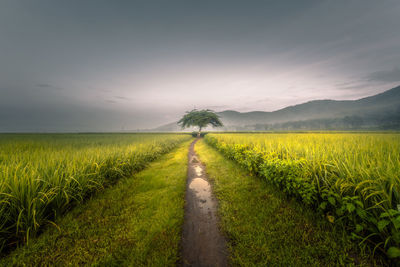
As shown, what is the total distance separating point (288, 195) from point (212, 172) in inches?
129

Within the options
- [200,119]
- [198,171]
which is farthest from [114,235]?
[200,119]

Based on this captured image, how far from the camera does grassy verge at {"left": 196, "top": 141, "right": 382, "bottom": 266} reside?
6.91 ft

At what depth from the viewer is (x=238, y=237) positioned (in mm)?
2586

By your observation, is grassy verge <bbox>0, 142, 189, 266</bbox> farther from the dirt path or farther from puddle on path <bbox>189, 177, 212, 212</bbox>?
A: puddle on path <bbox>189, 177, 212, 212</bbox>

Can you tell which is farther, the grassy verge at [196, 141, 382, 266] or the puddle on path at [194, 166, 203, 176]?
the puddle on path at [194, 166, 203, 176]

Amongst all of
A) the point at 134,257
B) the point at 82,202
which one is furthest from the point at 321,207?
the point at 82,202

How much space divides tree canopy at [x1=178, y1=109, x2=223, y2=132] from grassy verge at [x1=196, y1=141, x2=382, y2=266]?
32.5m

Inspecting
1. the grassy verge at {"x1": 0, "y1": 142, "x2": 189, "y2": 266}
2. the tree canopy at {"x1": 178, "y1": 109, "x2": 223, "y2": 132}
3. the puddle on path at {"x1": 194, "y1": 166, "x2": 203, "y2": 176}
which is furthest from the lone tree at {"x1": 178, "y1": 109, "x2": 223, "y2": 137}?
the grassy verge at {"x1": 0, "y1": 142, "x2": 189, "y2": 266}

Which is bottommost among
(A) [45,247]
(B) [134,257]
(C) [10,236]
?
(B) [134,257]

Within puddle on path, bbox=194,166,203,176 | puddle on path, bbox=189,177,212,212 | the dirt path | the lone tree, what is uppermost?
the lone tree

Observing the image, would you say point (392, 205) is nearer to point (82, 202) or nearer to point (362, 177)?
point (362, 177)

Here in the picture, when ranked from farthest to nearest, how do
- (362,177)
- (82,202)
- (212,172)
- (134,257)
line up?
(212,172) → (82,202) → (362,177) → (134,257)

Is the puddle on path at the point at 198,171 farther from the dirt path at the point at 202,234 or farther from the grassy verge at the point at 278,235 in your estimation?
the grassy verge at the point at 278,235

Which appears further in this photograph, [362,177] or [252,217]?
[252,217]
